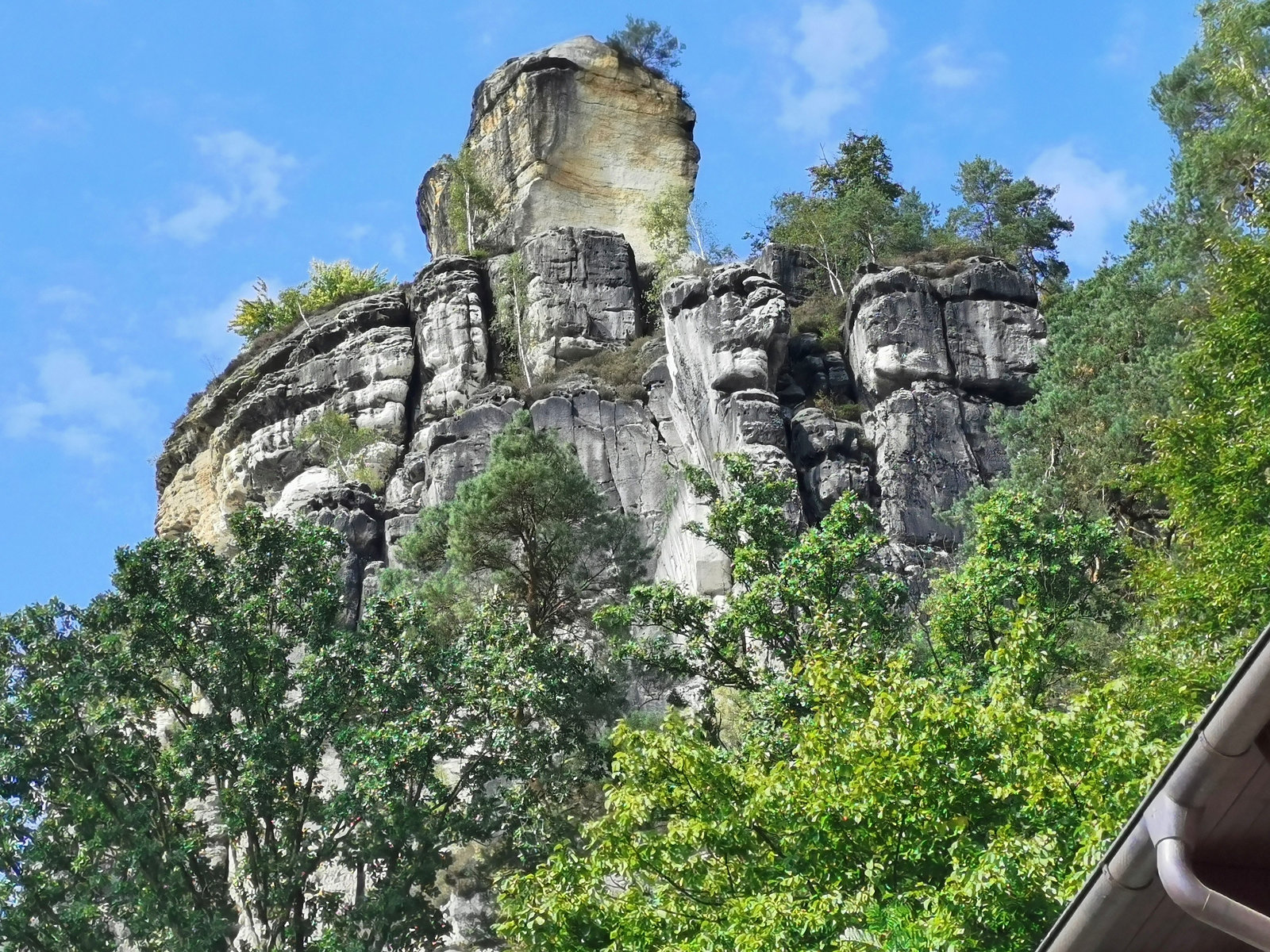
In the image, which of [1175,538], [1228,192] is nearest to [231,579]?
[1175,538]

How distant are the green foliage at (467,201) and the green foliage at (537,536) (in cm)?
2842

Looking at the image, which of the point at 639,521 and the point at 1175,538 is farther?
the point at 639,521

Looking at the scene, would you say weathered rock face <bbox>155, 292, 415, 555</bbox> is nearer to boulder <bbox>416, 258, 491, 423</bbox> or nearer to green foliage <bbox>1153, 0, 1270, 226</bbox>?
boulder <bbox>416, 258, 491, 423</bbox>

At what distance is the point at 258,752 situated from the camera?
2131cm

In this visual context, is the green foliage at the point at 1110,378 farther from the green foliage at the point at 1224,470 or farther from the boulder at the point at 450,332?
the boulder at the point at 450,332

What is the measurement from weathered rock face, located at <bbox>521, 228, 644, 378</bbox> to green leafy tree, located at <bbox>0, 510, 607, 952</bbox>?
2451cm

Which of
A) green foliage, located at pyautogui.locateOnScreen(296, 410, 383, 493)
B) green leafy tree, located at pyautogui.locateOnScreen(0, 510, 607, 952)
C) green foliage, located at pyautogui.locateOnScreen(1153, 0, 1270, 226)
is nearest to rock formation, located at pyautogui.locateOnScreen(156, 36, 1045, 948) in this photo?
green foliage, located at pyautogui.locateOnScreen(296, 410, 383, 493)

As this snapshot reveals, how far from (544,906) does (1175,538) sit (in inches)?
516

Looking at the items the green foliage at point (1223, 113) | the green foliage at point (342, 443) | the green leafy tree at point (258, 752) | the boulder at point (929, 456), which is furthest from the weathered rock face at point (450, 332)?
the green leafy tree at point (258, 752)

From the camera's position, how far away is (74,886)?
20484mm

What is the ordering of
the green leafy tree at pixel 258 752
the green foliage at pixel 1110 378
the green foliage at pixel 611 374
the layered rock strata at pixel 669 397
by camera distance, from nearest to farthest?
the green leafy tree at pixel 258 752 < the green foliage at pixel 1110 378 < the layered rock strata at pixel 669 397 < the green foliage at pixel 611 374

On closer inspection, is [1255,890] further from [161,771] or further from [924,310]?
[924,310]

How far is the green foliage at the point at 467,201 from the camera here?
5775 cm

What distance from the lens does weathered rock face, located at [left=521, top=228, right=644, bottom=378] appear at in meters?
48.2
